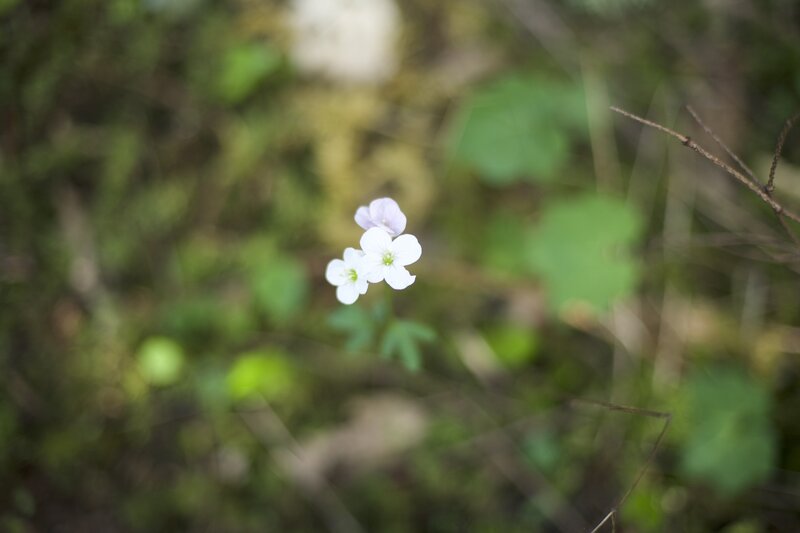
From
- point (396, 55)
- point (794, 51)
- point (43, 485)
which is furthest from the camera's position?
point (396, 55)

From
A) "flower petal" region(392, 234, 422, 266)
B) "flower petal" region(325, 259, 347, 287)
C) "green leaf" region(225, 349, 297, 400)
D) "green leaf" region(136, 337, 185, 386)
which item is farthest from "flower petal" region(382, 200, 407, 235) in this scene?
"green leaf" region(136, 337, 185, 386)

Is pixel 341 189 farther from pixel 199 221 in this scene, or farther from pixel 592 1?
pixel 592 1

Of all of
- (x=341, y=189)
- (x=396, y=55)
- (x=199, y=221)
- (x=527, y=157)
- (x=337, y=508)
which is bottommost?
(x=337, y=508)

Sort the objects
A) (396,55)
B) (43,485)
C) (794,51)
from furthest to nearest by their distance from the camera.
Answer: (396,55), (794,51), (43,485)

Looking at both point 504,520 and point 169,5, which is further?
point 169,5

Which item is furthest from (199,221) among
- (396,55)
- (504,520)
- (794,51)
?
(794,51)

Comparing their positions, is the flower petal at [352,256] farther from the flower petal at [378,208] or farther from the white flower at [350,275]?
the flower petal at [378,208]

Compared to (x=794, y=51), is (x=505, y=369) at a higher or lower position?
lower

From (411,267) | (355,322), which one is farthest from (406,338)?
(411,267)

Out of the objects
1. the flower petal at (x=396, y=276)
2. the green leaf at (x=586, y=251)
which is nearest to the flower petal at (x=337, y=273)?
the flower petal at (x=396, y=276)
